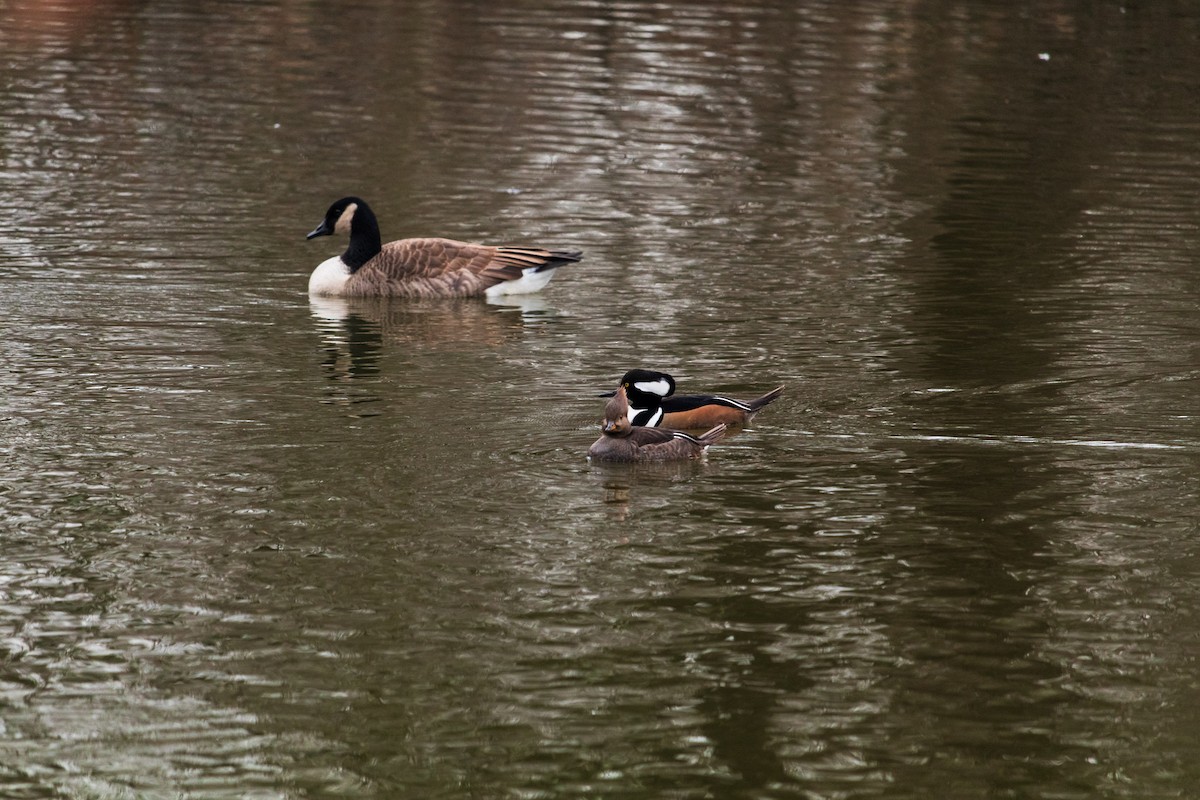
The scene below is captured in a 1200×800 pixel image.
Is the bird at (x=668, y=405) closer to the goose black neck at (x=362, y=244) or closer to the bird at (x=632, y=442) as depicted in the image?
the bird at (x=632, y=442)

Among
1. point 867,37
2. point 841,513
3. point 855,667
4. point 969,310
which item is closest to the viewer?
point 855,667

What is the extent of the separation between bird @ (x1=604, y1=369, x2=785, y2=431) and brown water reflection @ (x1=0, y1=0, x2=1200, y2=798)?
0.45m

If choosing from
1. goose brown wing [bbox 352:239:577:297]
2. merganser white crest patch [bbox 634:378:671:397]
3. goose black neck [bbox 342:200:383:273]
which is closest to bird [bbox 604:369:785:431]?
merganser white crest patch [bbox 634:378:671:397]

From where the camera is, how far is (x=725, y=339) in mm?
17281

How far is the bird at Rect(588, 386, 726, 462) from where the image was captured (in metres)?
13.1

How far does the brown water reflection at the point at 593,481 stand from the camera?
861 cm

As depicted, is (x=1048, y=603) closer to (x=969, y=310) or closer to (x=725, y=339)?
(x=725, y=339)

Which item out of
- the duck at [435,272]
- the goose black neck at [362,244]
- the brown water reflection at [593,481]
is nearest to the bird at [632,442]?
the brown water reflection at [593,481]

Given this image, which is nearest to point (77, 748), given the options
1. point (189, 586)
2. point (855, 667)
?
point (189, 586)

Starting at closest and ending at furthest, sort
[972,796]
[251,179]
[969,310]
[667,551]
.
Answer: [972,796] → [667,551] → [969,310] → [251,179]

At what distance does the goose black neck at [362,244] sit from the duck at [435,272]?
15mm

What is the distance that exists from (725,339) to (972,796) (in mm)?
9509

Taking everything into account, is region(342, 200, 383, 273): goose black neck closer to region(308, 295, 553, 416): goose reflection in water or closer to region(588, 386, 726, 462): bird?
region(308, 295, 553, 416): goose reflection in water

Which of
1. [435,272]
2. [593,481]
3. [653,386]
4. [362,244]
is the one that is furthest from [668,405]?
[362,244]
